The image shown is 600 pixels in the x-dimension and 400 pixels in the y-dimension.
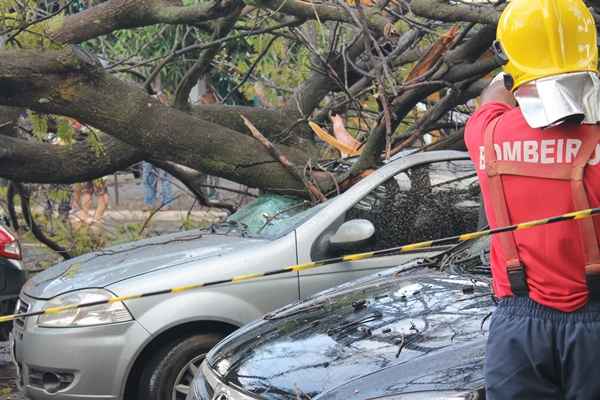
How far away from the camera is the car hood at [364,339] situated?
307 centimetres

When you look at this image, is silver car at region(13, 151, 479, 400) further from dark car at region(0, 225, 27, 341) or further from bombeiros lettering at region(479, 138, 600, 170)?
bombeiros lettering at region(479, 138, 600, 170)

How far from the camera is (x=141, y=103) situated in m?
6.98

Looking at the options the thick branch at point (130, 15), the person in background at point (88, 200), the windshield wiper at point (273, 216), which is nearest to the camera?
the windshield wiper at point (273, 216)

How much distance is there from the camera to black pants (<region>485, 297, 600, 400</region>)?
7.83ft

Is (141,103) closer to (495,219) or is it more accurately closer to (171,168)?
(171,168)

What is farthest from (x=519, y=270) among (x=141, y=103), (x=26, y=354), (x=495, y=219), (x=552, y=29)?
(x=141, y=103)

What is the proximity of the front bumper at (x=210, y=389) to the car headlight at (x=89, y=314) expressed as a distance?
4.30 ft

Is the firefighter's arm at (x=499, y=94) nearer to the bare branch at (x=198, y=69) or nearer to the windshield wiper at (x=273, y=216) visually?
the windshield wiper at (x=273, y=216)

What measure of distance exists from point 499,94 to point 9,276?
5.23 m

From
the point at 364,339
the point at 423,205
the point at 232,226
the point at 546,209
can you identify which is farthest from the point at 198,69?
the point at 546,209

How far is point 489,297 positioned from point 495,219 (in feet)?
3.38

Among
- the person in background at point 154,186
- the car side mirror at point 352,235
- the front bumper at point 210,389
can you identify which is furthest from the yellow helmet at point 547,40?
the person in background at point 154,186

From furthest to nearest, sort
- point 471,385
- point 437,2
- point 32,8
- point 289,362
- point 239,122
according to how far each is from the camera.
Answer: point 239,122 → point 32,8 → point 437,2 → point 289,362 → point 471,385

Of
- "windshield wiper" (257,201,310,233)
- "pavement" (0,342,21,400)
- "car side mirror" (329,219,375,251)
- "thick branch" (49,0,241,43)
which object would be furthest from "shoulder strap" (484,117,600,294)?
"thick branch" (49,0,241,43)
